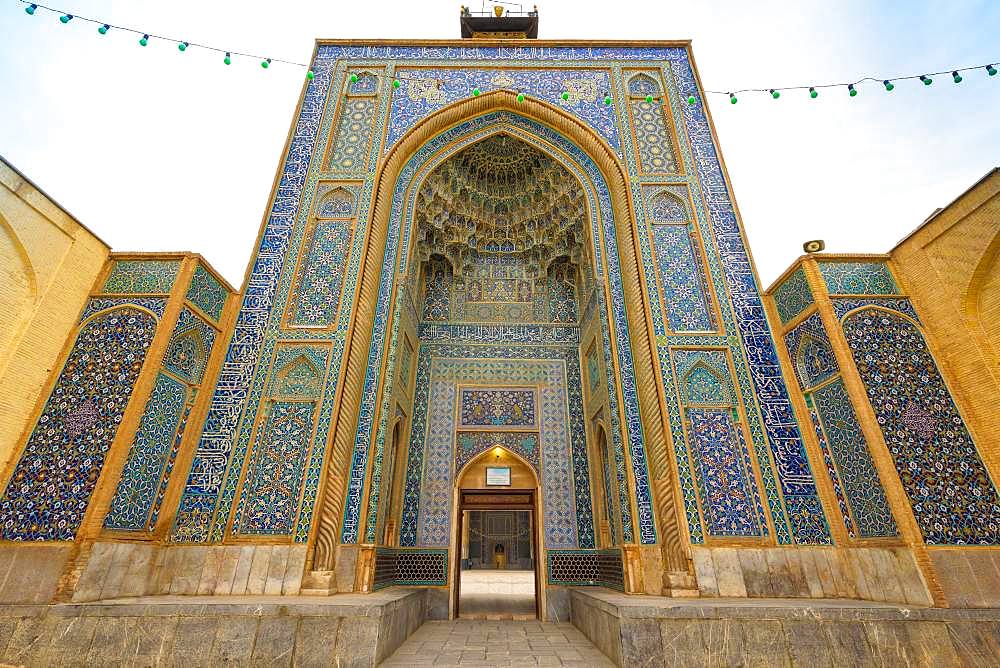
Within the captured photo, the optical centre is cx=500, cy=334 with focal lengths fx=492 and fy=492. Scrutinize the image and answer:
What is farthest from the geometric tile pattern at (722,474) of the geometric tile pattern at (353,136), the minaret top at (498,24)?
the minaret top at (498,24)

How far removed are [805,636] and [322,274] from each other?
18.0 ft

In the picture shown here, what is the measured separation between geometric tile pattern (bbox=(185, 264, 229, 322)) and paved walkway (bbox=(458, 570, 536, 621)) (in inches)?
187

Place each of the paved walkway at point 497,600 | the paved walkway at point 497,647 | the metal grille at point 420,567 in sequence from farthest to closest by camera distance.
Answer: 1. the paved walkway at point 497,600
2. the metal grille at point 420,567
3. the paved walkway at point 497,647

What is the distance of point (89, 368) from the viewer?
4.36 metres

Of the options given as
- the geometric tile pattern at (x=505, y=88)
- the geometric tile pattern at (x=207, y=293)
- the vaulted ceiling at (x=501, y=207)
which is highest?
the geometric tile pattern at (x=505, y=88)

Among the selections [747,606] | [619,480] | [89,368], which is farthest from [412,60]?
[747,606]

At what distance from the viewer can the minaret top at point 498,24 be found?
9.87 meters

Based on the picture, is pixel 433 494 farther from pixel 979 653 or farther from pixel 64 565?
pixel 979 653

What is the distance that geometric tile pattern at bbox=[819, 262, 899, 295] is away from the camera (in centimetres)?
484

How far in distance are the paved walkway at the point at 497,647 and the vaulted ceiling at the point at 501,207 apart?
4.96 meters

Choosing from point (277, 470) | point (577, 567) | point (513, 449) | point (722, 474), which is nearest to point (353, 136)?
point (277, 470)

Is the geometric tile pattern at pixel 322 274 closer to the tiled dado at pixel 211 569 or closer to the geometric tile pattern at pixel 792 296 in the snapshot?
the tiled dado at pixel 211 569

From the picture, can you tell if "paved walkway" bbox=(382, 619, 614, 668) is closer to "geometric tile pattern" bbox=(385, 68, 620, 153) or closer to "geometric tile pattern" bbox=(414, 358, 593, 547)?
"geometric tile pattern" bbox=(414, 358, 593, 547)

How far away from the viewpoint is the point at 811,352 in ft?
16.3
